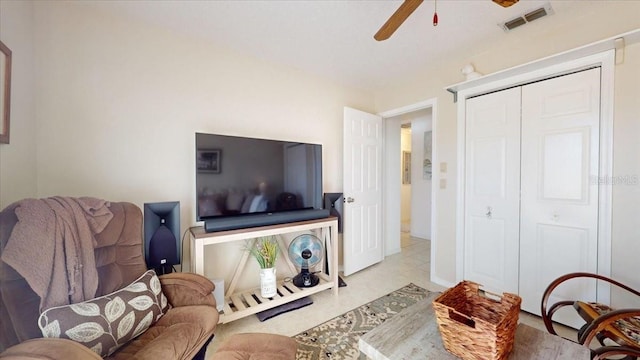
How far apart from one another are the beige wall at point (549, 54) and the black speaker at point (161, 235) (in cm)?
257

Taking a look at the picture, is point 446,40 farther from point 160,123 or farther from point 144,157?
point 144,157

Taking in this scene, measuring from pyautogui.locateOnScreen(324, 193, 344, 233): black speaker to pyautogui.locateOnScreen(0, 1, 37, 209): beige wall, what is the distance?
2.23 metres

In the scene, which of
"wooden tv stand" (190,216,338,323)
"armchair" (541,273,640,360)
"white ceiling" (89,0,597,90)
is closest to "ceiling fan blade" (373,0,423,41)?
"white ceiling" (89,0,597,90)

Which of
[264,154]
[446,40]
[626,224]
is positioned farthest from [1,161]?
[626,224]

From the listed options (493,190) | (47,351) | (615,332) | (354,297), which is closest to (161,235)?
(47,351)

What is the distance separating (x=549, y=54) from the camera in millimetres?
1979

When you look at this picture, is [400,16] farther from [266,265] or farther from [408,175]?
[408,175]

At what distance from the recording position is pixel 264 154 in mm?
2160

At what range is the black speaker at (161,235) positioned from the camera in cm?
165

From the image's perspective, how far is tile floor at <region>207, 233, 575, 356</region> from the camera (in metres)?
1.89

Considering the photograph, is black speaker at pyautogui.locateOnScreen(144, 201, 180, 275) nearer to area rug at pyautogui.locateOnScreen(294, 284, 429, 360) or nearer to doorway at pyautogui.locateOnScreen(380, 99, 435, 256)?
area rug at pyautogui.locateOnScreen(294, 284, 429, 360)

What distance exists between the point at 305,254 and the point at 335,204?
68 centimetres

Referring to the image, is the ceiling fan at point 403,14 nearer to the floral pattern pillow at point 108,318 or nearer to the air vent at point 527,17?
the air vent at point 527,17

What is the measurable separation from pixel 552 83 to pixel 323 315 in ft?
8.81
